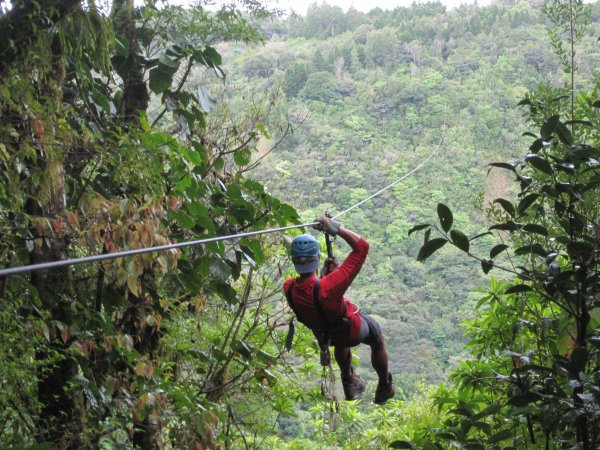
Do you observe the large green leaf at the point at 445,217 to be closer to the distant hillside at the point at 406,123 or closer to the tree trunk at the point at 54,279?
the tree trunk at the point at 54,279

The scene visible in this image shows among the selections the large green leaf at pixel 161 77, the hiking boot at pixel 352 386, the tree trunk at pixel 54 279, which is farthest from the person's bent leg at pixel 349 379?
the large green leaf at pixel 161 77

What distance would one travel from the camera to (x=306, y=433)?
13.7 m

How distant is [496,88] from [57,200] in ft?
129

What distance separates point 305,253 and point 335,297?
0.63 ft

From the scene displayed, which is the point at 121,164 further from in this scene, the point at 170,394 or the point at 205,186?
the point at 170,394

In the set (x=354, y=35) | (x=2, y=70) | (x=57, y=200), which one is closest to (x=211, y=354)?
(x=57, y=200)

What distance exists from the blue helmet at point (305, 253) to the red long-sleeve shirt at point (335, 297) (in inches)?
2.1

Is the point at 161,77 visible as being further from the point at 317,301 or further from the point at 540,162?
the point at 540,162

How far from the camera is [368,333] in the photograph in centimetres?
312

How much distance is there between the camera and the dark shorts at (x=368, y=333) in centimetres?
302

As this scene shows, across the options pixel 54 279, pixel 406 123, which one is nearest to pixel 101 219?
pixel 54 279

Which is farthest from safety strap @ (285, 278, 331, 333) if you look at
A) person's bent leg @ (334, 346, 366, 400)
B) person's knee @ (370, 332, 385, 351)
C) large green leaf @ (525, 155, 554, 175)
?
large green leaf @ (525, 155, 554, 175)

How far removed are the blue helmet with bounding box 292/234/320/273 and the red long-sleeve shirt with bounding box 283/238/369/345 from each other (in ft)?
0.17

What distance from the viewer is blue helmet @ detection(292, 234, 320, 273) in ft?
9.10
